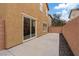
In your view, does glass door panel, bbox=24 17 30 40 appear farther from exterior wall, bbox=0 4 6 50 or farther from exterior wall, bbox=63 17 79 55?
exterior wall, bbox=63 17 79 55

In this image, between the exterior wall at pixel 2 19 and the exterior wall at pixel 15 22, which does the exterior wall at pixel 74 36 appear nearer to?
the exterior wall at pixel 15 22

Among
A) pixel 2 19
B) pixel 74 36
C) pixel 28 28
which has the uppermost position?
pixel 2 19

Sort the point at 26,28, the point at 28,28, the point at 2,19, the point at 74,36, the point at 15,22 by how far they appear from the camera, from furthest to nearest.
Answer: the point at 28,28 < the point at 26,28 < the point at 15,22 < the point at 2,19 < the point at 74,36

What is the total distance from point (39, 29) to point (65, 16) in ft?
11.3

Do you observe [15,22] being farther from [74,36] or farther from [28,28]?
[74,36]

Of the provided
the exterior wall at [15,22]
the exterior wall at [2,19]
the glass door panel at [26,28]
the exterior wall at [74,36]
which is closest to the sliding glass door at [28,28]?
the glass door panel at [26,28]

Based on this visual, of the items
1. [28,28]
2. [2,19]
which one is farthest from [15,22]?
[28,28]

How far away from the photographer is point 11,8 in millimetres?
6031

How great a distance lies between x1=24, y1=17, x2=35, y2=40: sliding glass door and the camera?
24.5 feet

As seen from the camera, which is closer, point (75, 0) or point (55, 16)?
point (75, 0)

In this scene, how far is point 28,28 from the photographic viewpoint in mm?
7703

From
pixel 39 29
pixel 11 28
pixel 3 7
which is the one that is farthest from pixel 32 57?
pixel 39 29

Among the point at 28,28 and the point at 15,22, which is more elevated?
the point at 15,22

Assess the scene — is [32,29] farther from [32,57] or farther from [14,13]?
[32,57]
